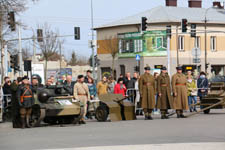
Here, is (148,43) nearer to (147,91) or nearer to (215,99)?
(215,99)

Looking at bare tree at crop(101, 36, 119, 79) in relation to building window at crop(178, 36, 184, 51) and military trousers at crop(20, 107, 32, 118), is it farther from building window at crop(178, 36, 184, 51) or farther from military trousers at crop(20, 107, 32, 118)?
military trousers at crop(20, 107, 32, 118)

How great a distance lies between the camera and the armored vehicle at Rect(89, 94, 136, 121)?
22.6 meters

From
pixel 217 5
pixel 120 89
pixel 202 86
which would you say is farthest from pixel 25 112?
pixel 217 5

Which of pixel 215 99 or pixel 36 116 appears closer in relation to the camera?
pixel 36 116

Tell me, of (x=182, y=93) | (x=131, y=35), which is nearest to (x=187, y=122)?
(x=182, y=93)

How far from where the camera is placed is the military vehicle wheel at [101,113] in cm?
2262

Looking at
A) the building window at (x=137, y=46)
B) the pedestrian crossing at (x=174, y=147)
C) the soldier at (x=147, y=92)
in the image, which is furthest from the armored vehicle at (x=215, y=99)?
the building window at (x=137, y=46)

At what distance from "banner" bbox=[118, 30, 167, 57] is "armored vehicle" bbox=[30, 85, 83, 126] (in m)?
50.0

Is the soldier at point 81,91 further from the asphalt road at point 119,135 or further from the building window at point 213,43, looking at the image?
the building window at point 213,43

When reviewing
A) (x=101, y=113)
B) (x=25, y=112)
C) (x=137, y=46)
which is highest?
(x=137, y=46)

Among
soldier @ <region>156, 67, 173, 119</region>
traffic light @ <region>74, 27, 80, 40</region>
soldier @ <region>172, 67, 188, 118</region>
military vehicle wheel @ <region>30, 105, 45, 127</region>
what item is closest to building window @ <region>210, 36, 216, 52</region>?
traffic light @ <region>74, 27, 80, 40</region>

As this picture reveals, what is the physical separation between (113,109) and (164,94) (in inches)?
73.7

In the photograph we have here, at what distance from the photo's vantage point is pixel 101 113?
74.6 feet

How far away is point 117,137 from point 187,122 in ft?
17.3
